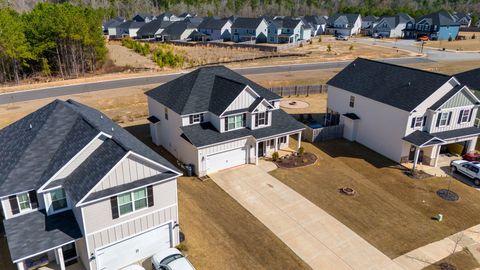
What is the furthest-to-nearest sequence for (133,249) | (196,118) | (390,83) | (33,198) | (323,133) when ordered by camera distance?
(323,133) < (390,83) < (196,118) < (133,249) < (33,198)

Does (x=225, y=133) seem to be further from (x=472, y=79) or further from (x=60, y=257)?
(x=472, y=79)

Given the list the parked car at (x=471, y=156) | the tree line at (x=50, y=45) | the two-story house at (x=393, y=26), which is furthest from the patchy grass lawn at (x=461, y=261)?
the two-story house at (x=393, y=26)

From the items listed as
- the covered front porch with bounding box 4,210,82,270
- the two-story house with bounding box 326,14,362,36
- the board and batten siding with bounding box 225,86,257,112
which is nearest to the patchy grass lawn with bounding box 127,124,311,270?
the covered front porch with bounding box 4,210,82,270

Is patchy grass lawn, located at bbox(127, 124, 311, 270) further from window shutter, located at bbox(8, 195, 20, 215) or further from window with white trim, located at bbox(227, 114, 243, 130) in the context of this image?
window shutter, located at bbox(8, 195, 20, 215)

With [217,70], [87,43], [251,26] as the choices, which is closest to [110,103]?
[217,70]

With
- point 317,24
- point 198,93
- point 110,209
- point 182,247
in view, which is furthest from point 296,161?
point 317,24

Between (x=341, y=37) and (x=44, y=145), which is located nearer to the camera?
(x=44, y=145)

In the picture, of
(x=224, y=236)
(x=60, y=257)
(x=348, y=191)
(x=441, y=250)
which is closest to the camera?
(x=60, y=257)

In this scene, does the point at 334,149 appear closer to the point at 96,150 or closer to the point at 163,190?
the point at 163,190

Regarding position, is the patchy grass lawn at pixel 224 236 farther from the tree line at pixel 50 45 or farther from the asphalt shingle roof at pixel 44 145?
the tree line at pixel 50 45
